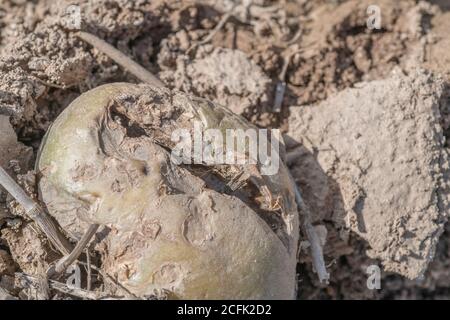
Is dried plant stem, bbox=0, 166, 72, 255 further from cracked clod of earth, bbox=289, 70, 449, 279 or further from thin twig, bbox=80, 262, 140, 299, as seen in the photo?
cracked clod of earth, bbox=289, 70, 449, 279

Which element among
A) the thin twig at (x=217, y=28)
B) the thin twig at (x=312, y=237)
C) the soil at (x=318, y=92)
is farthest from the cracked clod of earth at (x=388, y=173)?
the thin twig at (x=217, y=28)

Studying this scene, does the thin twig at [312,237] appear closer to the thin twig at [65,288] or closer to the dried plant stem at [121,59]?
the dried plant stem at [121,59]

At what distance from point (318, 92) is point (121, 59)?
0.99 meters

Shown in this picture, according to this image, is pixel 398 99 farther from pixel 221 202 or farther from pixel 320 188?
pixel 221 202

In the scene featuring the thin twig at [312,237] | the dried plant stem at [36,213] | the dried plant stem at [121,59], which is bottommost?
the thin twig at [312,237]

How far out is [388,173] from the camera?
2.70 metres

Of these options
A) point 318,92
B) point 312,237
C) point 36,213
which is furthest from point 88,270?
point 318,92

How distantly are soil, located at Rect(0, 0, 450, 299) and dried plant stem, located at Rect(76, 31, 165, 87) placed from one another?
0.13 feet

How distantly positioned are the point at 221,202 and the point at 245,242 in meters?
0.16

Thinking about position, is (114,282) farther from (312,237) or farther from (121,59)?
(121,59)

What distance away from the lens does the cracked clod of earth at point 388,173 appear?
270 centimetres

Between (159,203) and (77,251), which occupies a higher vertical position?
(159,203)

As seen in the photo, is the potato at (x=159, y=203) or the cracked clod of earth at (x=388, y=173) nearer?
the potato at (x=159, y=203)

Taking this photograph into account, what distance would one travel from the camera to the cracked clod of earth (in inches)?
106
